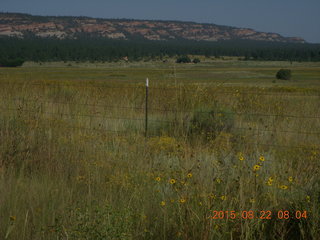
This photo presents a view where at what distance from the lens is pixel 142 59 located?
122438 millimetres

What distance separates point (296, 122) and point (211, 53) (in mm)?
151221

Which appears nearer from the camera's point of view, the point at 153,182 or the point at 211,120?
the point at 153,182

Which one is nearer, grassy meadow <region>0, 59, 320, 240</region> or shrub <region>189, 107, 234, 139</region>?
grassy meadow <region>0, 59, 320, 240</region>

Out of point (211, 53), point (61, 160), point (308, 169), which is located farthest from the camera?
point (211, 53)

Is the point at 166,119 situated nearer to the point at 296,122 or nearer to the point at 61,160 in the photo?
the point at 296,122

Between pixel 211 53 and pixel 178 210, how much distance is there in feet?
515

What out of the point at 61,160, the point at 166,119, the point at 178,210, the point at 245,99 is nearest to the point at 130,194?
the point at 178,210

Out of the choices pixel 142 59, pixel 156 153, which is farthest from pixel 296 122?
pixel 142 59

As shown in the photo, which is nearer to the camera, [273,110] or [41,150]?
[41,150]

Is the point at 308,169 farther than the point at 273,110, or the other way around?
the point at 273,110

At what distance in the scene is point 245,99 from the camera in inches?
466

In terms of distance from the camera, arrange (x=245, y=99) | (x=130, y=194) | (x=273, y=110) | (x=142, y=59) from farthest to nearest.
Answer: (x=142, y=59), (x=245, y=99), (x=273, y=110), (x=130, y=194)

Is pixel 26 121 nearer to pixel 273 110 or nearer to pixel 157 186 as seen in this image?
pixel 157 186

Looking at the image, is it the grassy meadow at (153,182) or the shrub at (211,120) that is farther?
the shrub at (211,120)
